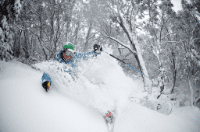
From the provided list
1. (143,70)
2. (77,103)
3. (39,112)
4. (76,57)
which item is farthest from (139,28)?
(39,112)

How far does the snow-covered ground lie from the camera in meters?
1.45

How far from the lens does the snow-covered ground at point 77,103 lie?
1.45 metres

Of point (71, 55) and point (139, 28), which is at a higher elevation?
point (139, 28)

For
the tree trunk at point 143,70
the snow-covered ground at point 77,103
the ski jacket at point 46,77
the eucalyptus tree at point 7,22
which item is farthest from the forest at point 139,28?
the ski jacket at point 46,77

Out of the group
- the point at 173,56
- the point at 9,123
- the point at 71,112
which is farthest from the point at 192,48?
the point at 9,123

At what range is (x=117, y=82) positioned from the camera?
2230 millimetres

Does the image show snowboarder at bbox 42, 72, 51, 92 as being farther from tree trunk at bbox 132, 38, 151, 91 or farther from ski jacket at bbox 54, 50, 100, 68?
tree trunk at bbox 132, 38, 151, 91

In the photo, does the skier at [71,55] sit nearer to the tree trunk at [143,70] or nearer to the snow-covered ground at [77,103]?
the snow-covered ground at [77,103]

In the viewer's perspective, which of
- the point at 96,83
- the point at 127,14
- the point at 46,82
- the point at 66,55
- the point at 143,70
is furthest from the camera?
the point at 127,14

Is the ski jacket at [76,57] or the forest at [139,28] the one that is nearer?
the ski jacket at [76,57]

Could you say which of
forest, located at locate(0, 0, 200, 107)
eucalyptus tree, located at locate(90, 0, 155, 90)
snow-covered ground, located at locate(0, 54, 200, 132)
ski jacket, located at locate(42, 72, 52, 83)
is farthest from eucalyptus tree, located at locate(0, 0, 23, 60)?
eucalyptus tree, located at locate(90, 0, 155, 90)

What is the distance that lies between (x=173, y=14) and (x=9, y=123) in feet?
30.8

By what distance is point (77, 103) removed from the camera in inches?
75.8

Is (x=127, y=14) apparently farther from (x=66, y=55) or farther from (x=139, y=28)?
(x=66, y=55)
